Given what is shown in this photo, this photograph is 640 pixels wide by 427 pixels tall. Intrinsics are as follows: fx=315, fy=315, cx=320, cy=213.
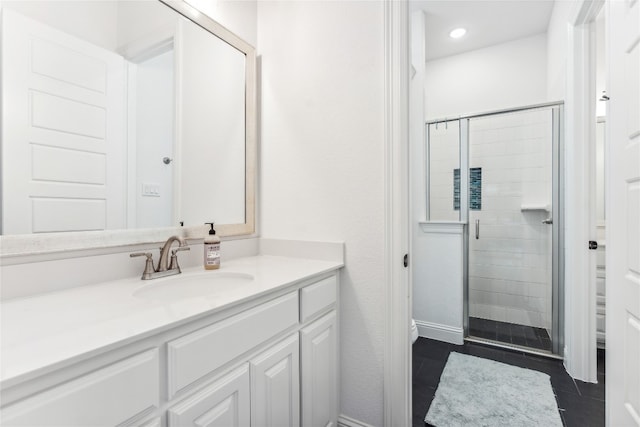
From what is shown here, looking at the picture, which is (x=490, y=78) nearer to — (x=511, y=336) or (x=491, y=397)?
(x=511, y=336)

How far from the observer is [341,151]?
1.44 metres

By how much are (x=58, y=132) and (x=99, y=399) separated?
2.69 ft

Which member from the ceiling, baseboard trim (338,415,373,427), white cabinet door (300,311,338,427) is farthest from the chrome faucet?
the ceiling

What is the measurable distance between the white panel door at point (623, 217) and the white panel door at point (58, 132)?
1.74 m

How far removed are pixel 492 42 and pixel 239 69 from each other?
2872mm

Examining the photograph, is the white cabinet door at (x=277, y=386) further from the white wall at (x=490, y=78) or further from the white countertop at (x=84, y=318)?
the white wall at (x=490, y=78)

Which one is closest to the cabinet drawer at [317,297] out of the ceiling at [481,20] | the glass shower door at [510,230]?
the glass shower door at [510,230]

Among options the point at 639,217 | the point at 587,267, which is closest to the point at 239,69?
the point at 639,217

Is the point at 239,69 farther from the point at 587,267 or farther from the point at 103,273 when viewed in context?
the point at 587,267

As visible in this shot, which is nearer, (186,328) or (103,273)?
(186,328)

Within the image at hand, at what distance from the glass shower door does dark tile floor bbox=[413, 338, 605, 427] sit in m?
0.24

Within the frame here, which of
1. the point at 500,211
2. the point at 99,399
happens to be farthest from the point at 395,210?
the point at 500,211

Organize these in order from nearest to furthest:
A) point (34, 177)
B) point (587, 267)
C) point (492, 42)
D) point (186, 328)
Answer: point (186, 328), point (34, 177), point (587, 267), point (492, 42)

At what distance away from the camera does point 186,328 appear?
75cm
